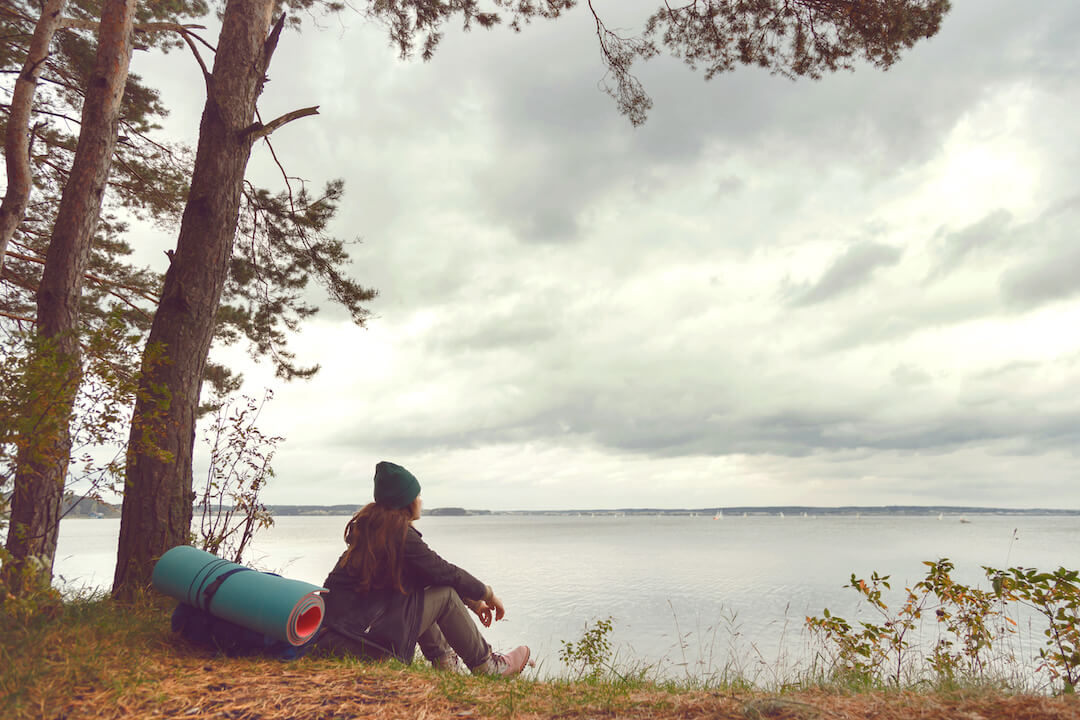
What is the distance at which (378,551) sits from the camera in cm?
350

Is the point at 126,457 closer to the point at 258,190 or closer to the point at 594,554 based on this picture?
the point at 258,190

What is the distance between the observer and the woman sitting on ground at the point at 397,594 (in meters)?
3.47

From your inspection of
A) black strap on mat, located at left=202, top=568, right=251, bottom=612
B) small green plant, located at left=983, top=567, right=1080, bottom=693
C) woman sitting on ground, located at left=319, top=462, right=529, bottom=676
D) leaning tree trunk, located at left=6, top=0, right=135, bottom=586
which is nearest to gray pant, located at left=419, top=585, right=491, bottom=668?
woman sitting on ground, located at left=319, top=462, right=529, bottom=676

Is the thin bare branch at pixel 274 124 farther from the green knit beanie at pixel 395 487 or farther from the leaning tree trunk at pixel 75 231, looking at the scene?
the green knit beanie at pixel 395 487

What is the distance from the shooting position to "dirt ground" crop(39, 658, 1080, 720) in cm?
239

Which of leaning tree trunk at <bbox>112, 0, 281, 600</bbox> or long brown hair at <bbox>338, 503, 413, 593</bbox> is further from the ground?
leaning tree trunk at <bbox>112, 0, 281, 600</bbox>

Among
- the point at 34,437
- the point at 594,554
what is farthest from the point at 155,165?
the point at 594,554

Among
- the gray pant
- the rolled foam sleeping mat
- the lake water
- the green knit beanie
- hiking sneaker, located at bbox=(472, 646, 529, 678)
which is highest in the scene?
the green knit beanie

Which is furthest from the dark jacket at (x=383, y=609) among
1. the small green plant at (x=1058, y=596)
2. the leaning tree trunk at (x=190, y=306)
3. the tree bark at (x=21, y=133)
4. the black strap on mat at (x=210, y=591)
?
the tree bark at (x=21, y=133)

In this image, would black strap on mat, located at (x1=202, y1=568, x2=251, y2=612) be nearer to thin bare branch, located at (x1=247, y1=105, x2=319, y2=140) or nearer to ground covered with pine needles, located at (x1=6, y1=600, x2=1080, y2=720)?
ground covered with pine needles, located at (x1=6, y1=600, x2=1080, y2=720)

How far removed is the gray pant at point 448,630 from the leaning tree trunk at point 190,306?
184 cm

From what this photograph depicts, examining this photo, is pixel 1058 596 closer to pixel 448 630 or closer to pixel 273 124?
pixel 448 630

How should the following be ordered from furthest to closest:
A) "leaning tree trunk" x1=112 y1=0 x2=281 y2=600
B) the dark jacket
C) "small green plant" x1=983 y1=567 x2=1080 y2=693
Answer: "leaning tree trunk" x1=112 y1=0 x2=281 y2=600, the dark jacket, "small green plant" x1=983 y1=567 x2=1080 y2=693

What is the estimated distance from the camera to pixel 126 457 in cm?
376
